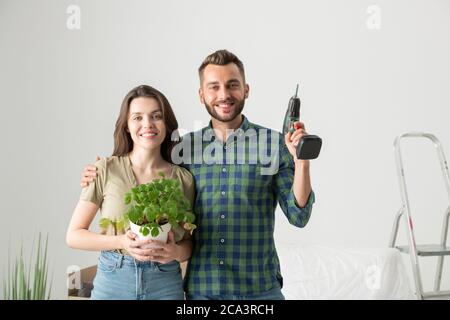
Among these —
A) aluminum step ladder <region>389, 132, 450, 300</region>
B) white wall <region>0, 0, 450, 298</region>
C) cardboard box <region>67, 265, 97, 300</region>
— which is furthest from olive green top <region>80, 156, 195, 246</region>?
white wall <region>0, 0, 450, 298</region>

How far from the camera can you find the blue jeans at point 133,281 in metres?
1.40

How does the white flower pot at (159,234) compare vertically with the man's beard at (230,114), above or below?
below

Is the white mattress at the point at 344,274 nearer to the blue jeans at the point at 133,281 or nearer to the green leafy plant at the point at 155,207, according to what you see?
the blue jeans at the point at 133,281

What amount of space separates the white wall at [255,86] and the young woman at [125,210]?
1987mm

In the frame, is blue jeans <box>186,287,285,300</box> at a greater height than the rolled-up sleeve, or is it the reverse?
the rolled-up sleeve

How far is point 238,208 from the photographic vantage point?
1.51m

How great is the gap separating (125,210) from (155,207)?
14 cm

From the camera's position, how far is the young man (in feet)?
4.91

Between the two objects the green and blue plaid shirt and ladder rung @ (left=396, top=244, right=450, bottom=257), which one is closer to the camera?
the green and blue plaid shirt

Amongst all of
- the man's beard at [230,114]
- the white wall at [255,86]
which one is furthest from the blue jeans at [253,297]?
the white wall at [255,86]

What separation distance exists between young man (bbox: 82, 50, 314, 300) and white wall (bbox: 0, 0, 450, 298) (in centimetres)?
192

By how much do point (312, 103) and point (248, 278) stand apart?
2126mm

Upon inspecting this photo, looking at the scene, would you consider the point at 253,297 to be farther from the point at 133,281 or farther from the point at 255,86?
the point at 255,86

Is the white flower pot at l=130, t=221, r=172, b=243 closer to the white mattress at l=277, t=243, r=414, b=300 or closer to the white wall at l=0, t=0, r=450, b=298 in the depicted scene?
the white mattress at l=277, t=243, r=414, b=300
